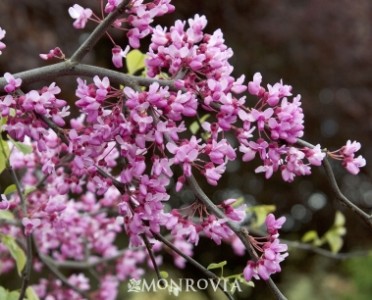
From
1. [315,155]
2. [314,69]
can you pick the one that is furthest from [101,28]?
[314,69]

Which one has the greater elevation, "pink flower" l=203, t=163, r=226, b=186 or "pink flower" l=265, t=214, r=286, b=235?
"pink flower" l=203, t=163, r=226, b=186

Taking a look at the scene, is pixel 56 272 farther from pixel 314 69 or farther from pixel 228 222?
pixel 314 69

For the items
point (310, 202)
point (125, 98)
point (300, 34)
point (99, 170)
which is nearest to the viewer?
point (125, 98)

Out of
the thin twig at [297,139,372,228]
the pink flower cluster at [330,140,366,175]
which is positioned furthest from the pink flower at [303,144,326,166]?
the pink flower cluster at [330,140,366,175]

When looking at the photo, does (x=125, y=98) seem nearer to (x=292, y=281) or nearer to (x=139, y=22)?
(x=139, y=22)

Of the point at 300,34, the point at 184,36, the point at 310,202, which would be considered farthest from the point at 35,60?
the point at 310,202

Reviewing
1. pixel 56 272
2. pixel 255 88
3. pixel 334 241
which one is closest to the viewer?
pixel 255 88

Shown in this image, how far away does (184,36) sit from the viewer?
1312mm

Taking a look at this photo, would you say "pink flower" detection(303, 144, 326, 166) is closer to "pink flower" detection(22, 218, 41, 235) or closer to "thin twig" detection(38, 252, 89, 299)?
"pink flower" detection(22, 218, 41, 235)

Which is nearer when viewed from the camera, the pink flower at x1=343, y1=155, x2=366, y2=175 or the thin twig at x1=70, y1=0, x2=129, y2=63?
the thin twig at x1=70, y1=0, x2=129, y2=63

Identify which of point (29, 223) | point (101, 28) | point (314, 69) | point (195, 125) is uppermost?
point (101, 28)

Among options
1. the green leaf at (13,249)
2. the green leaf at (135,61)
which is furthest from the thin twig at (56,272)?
the green leaf at (135,61)

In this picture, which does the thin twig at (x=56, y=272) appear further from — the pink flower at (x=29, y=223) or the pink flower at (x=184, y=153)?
the pink flower at (x=184, y=153)

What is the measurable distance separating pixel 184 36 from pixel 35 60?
4.16 meters
